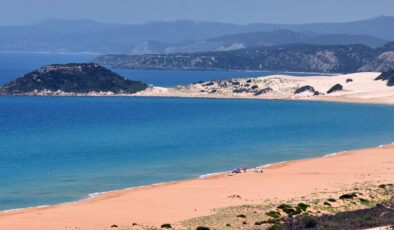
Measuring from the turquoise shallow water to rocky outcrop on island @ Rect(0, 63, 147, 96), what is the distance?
16930 millimetres

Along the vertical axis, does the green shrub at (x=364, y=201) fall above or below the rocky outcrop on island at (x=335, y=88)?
below

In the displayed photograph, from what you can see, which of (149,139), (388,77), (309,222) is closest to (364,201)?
(309,222)

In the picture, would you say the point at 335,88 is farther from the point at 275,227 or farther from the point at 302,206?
the point at 275,227

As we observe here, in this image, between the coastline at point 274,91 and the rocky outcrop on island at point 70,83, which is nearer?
the coastline at point 274,91

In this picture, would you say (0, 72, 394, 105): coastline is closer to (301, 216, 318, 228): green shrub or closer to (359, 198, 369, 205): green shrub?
(359, 198, 369, 205): green shrub

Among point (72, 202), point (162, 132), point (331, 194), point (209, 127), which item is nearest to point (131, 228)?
point (72, 202)

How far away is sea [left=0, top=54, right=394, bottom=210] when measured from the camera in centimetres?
6019

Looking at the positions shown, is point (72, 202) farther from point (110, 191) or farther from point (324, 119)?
point (324, 119)

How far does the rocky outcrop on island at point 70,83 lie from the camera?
17225cm

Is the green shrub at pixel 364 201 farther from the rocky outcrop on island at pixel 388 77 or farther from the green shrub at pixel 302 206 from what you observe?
the rocky outcrop on island at pixel 388 77

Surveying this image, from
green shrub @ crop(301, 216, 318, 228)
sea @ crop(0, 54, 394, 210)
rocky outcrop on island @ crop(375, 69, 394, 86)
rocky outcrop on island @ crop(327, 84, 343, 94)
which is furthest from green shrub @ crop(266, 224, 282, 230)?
rocky outcrop on island @ crop(375, 69, 394, 86)

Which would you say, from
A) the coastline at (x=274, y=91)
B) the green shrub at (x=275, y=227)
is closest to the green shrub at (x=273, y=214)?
the green shrub at (x=275, y=227)

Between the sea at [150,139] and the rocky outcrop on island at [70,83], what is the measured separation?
1789 cm

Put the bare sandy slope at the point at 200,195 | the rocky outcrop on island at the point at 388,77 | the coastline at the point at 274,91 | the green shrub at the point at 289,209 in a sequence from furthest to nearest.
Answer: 1. the rocky outcrop on island at the point at 388,77
2. the coastline at the point at 274,91
3. the bare sandy slope at the point at 200,195
4. the green shrub at the point at 289,209
